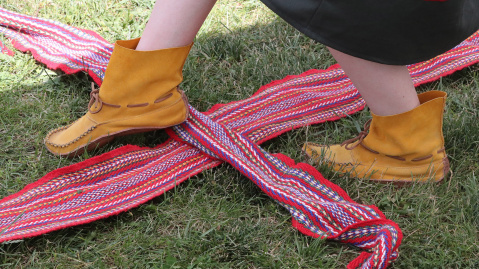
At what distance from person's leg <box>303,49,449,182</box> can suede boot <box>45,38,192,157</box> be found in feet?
1.53

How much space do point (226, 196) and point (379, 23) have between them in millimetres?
638

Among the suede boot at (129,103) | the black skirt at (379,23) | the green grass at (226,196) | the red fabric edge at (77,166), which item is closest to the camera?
the black skirt at (379,23)

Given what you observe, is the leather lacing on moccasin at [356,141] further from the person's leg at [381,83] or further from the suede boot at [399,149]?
the person's leg at [381,83]

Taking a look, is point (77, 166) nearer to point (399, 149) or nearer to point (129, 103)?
point (129, 103)

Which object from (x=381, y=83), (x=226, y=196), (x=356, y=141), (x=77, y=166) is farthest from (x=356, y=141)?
(x=77, y=166)

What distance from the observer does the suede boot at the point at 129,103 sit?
5.43 feet

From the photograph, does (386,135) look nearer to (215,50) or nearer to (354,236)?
(354,236)

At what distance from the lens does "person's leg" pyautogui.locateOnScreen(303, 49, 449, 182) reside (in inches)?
56.1

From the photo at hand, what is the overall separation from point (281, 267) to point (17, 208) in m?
0.71

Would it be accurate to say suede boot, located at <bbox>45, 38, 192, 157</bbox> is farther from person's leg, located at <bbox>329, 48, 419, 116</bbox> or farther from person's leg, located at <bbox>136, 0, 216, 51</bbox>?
person's leg, located at <bbox>329, 48, 419, 116</bbox>

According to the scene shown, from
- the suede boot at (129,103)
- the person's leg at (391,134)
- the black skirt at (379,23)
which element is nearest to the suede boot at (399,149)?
the person's leg at (391,134)

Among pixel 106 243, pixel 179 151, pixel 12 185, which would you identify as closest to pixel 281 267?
pixel 106 243

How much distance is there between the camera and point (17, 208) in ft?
4.77

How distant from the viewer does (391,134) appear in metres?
1.56
